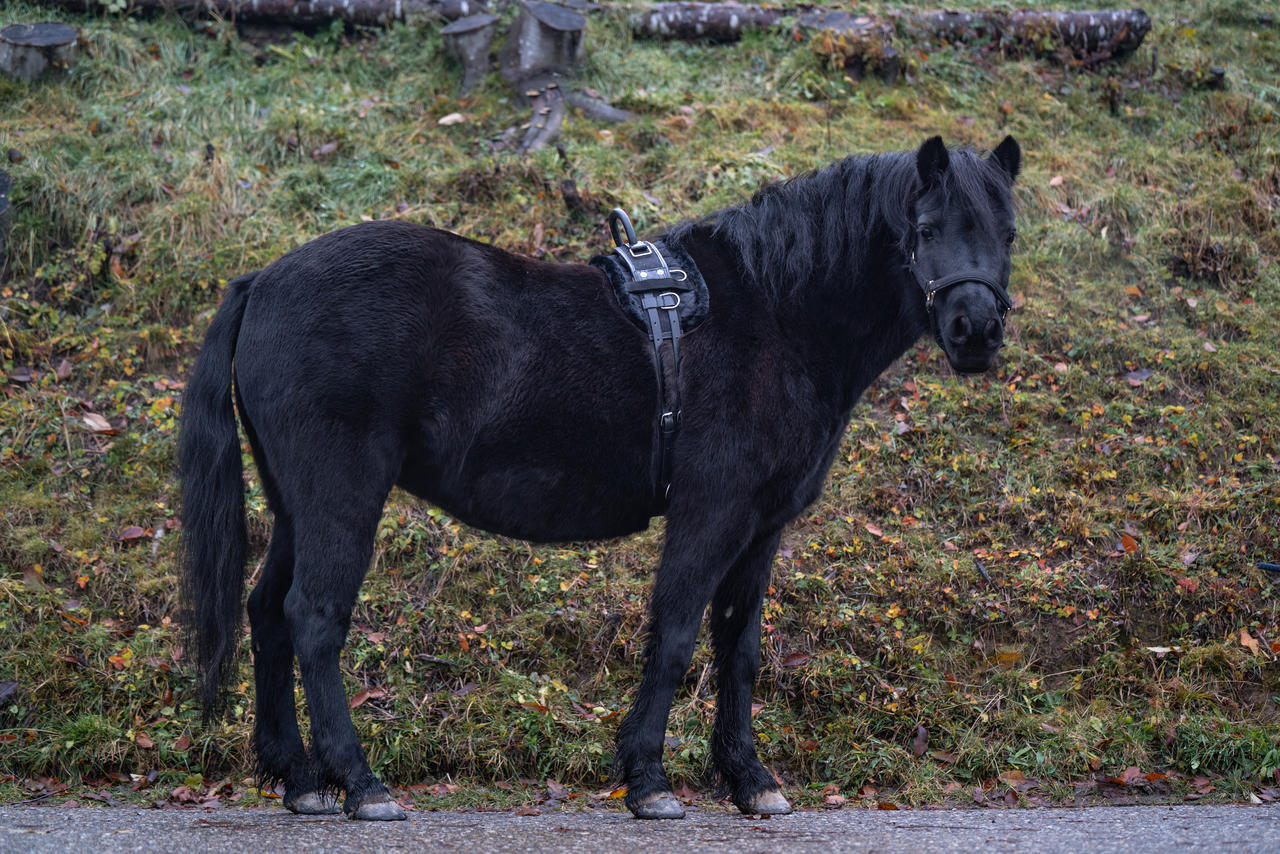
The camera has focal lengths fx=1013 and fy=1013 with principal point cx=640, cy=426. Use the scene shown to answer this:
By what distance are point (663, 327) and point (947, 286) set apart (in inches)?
41.6

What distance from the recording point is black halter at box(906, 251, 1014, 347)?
3.63 meters

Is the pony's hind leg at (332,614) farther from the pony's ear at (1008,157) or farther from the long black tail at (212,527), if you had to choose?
the pony's ear at (1008,157)

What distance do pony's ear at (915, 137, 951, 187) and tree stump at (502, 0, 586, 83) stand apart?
261 inches

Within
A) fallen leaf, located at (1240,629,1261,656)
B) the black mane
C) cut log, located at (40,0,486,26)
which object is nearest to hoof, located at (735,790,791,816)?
the black mane

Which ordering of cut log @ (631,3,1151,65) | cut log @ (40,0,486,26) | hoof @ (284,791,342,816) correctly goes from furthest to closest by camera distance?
cut log @ (631,3,1151,65)
cut log @ (40,0,486,26)
hoof @ (284,791,342,816)

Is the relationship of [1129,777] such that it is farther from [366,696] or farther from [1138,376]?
[366,696]

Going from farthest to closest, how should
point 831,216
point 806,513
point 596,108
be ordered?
point 596,108 < point 806,513 < point 831,216

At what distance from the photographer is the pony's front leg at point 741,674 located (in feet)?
13.4

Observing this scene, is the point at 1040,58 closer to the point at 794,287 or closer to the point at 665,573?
the point at 794,287

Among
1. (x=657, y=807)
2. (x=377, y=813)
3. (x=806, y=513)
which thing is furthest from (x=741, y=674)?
(x=806, y=513)

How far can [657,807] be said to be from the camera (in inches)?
145

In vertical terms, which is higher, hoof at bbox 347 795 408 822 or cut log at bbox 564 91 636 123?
cut log at bbox 564 91 636 123

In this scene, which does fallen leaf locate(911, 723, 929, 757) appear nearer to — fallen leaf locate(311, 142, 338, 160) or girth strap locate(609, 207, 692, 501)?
girth strap locate(609, 207, 692, 501)

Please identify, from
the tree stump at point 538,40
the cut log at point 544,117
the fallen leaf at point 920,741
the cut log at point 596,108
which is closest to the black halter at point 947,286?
the fallen leaf at point 920,741
